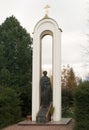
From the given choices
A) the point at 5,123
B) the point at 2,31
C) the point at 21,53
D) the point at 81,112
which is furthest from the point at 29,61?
the point at 81,112

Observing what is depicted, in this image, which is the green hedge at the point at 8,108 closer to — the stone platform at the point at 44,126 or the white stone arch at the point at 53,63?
the white stone arch at the point at 53,63

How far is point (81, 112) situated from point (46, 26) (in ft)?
28.7

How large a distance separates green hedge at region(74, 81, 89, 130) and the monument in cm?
548

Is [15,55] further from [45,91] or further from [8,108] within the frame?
[8,108]

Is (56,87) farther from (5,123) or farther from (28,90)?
(28,90)

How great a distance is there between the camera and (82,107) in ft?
59.6

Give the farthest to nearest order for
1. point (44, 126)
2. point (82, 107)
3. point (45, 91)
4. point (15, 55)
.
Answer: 1. point (15, 55)
2. point (45, 91)
3. point (44, 126)
4. point (82, 107)

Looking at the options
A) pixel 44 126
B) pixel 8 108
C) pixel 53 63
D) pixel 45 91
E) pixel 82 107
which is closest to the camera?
pixel 82 107

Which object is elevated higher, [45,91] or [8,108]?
[45,91]

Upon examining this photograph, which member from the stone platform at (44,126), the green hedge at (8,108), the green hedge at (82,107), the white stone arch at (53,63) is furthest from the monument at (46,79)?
the green hedge at (82,107)

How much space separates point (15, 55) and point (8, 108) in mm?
10825

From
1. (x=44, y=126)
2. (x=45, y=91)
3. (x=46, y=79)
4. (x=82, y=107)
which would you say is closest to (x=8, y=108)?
(x=45, y=91)

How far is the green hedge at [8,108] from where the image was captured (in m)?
23.3

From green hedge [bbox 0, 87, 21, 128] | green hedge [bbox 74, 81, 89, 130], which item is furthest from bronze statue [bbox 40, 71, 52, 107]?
green hedge [bbox 74, 81, 89, 130]
